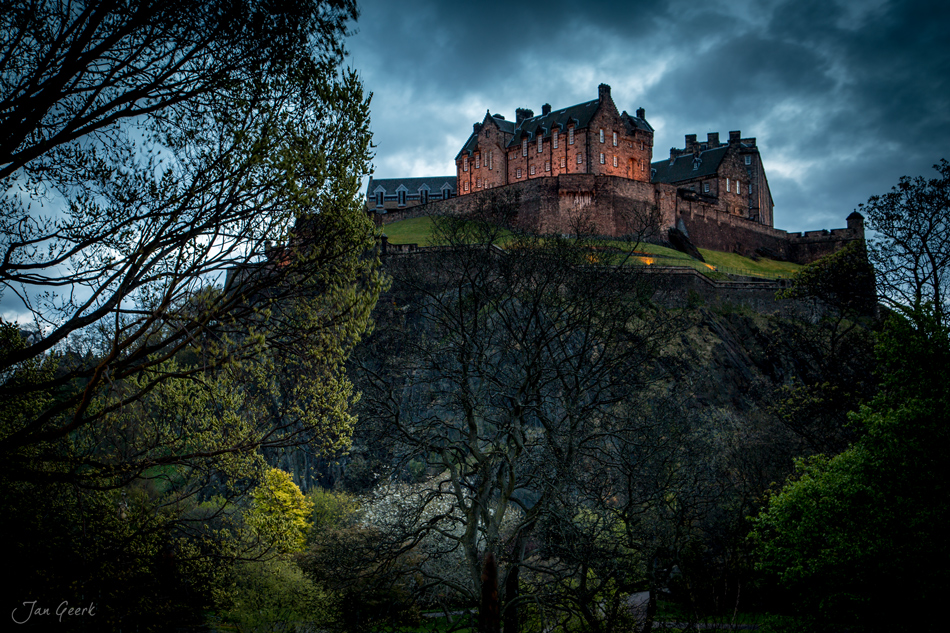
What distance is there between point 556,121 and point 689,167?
64.4 ft

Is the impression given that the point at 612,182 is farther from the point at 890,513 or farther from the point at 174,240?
the point at 174,240

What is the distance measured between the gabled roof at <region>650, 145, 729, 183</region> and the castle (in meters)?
0.15

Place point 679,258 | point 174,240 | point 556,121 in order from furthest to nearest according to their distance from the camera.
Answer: point 556,121 → point 679,258 → point 174,240

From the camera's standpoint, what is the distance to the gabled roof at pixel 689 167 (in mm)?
70500

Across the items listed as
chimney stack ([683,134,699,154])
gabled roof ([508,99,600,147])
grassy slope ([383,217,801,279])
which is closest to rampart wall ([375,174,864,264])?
grassy slope ([383,217,801,279])

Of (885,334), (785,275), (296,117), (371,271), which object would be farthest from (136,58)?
(785,275)

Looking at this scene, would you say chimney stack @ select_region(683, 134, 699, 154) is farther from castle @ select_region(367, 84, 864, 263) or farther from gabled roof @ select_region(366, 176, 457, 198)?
gabled roof @ select_region(366, 176, 457, 198)

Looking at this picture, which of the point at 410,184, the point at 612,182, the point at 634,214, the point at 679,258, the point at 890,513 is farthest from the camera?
the point at 410,184

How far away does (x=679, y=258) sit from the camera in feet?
164

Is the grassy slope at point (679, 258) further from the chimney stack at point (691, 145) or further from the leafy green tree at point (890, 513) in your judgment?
the leafy green tree at point (890, 513)

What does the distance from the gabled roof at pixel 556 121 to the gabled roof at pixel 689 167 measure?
17.0 metres

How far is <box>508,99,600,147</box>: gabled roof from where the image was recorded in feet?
199

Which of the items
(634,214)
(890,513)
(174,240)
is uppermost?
(634,214)

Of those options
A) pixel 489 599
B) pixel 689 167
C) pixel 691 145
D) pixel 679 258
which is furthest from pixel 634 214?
pixel 489 599
